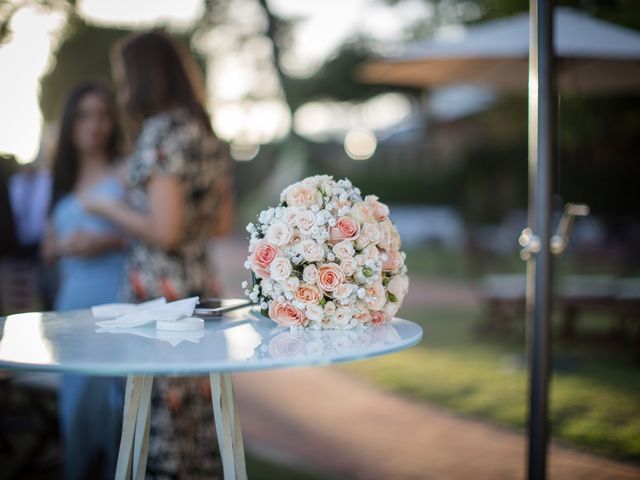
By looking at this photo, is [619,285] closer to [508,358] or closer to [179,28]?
[508,358]

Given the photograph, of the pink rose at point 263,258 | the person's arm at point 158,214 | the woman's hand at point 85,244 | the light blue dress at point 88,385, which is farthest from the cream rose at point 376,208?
the woman's hand at point 85,244

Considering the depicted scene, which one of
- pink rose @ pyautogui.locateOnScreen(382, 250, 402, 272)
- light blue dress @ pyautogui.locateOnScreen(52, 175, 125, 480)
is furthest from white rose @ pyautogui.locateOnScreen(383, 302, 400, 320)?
light blue dress @ pyautogui.locateOnScreen(52, 175, 125, 480)

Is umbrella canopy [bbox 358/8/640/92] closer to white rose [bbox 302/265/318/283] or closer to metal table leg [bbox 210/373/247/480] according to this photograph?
white rose [bbox 302/265/318/283]

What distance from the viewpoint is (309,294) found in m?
1.96

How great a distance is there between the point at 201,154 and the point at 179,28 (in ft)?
36.2

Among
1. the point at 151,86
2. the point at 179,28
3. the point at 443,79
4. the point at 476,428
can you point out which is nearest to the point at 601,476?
the point at 476,428

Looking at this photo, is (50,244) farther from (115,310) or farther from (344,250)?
(344,250)

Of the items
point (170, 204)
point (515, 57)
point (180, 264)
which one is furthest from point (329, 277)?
point (515, 57)

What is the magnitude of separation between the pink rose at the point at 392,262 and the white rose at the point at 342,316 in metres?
0.20

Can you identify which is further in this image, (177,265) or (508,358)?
(508,358)

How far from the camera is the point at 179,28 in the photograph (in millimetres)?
13195

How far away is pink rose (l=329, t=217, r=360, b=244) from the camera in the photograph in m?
2.00

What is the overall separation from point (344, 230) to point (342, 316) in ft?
0.82

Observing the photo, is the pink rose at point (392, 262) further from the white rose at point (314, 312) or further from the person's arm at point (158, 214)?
the person's arm at point (158, 214)
